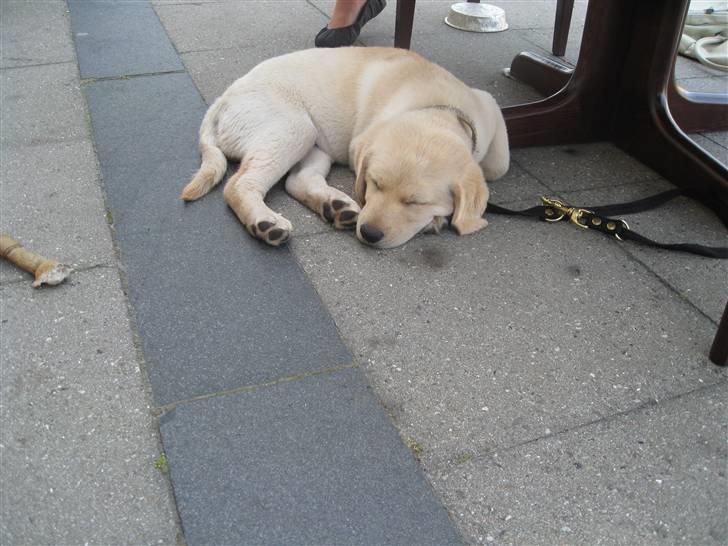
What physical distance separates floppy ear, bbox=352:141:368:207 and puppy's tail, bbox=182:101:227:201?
65 cm

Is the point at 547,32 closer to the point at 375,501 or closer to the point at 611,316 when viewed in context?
the point at 611,316

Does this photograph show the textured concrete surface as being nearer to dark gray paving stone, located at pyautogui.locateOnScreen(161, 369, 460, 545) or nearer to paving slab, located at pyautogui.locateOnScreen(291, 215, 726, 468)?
dark gray paving stone, located at pyautogui.locateOnScreen(161, 369, 460, 545)

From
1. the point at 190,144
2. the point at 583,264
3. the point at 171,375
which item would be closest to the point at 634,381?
the point at 583,264

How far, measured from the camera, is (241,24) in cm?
550

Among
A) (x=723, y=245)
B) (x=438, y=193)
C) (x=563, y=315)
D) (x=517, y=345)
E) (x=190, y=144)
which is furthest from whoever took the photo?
(x=190, y=144)

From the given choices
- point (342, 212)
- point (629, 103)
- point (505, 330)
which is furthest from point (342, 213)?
point (629, 103)

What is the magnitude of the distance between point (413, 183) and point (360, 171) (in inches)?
10.7

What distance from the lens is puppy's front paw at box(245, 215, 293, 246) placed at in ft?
8.97

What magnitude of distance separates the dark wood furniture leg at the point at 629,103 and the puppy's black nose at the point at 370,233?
1342 mm

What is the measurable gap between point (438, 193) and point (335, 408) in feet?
3.40

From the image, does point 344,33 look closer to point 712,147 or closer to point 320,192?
point 320,192

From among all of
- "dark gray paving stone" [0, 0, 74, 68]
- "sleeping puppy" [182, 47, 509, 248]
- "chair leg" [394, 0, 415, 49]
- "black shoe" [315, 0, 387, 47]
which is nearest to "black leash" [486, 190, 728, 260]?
"sleeping puppy" [182, 47, 509, 248]

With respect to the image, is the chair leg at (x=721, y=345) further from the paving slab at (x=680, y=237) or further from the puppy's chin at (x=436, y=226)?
the puppy's chin at (x=436, y=226)

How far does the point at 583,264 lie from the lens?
8.98 ft
